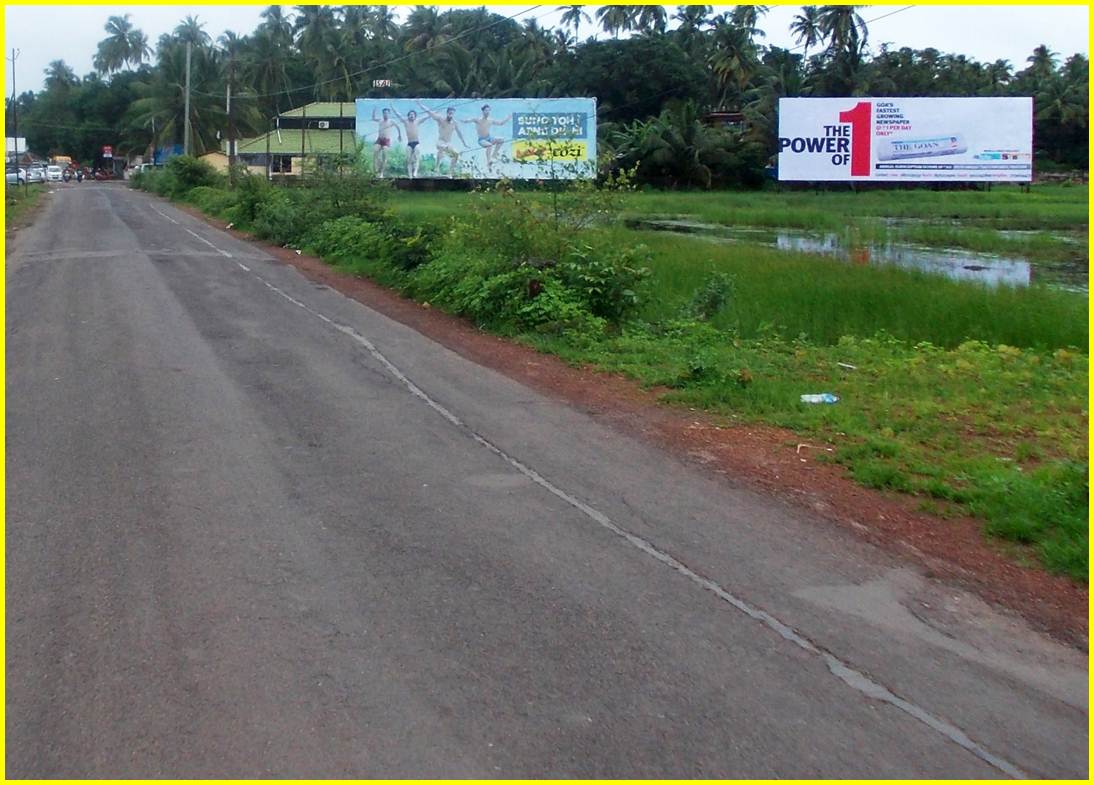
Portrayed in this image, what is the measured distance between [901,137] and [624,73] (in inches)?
847

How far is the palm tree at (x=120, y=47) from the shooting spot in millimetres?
112312

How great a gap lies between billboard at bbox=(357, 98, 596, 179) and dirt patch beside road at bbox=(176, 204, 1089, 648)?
4068 cm

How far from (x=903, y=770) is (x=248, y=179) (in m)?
37.0

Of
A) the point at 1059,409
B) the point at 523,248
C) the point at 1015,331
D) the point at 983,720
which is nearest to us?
the point at 983,720

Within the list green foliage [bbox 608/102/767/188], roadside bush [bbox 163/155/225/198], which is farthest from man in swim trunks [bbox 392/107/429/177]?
green foliage [bbox 608/102/767/188]

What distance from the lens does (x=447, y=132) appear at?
56094mm

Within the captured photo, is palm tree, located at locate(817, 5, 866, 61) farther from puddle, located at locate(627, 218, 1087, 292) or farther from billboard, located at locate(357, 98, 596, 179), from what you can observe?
puddle, located at locate(627, 218, 1087, 292)

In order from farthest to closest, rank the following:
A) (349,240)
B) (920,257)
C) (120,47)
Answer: (120,47)
(920,257)
(349,240)

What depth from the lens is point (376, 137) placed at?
56250mm

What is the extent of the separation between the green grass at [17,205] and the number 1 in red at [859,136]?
102 feet

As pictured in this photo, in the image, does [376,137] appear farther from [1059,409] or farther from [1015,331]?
[1059,409]

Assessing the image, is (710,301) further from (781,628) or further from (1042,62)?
(1042,62)

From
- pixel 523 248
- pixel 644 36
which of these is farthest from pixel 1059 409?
pixel 644 36

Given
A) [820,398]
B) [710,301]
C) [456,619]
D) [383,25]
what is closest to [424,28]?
[383,25]
